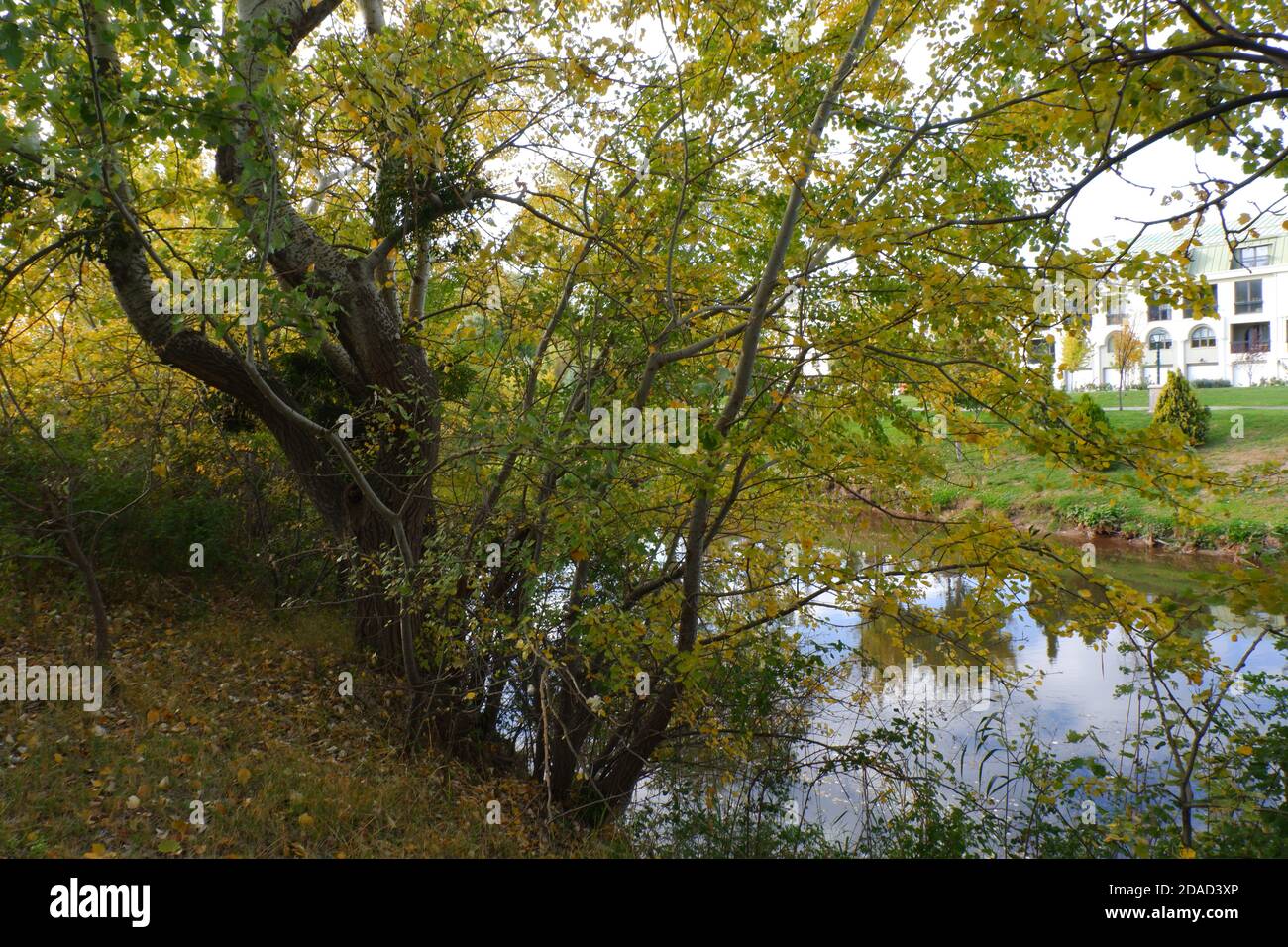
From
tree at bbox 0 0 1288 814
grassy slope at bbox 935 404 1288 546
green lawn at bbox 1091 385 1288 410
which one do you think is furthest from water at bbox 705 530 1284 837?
green lawn at bbox 1091 385 1288 410

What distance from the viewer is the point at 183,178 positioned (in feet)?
21.2

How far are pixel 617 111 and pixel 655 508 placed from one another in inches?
108

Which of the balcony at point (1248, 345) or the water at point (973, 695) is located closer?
the water at point (973, 695)

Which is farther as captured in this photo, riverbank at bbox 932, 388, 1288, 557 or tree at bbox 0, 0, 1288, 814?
riverbank at bbox 932, 388, 1288, 557

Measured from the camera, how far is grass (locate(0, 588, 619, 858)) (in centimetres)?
412

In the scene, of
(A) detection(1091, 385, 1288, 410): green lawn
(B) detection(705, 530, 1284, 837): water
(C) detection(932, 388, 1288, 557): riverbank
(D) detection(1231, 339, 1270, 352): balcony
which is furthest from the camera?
(D) detection(1231, 339, 1270, 352): balcony

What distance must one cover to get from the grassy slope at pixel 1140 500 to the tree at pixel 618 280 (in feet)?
22.2

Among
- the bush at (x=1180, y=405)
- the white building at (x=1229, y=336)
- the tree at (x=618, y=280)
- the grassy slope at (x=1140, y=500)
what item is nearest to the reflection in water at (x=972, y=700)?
the tree at (x=618, y=280)

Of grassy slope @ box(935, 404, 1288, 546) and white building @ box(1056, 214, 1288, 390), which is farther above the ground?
white building @ box(1056, 214, 1288, 390)

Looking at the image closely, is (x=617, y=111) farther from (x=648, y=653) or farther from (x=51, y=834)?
(x=51, y=834)

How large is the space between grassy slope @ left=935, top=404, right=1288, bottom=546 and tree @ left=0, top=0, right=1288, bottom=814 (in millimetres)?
6768

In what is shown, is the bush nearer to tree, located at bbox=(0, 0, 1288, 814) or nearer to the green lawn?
the green lawn

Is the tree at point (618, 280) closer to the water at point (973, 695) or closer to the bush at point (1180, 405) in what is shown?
the water at point (973, 695)

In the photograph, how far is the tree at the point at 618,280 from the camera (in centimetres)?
344
